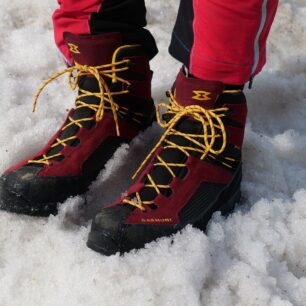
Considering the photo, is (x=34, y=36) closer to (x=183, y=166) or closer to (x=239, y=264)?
(x=183, y=166)

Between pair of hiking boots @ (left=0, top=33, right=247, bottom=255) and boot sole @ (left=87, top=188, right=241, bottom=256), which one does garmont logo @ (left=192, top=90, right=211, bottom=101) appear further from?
boot sole @ (left=87, top=188, right=241, bottom=256)

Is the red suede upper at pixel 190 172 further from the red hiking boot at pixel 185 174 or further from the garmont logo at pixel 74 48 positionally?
→ the garmont logo at pixel 74 48

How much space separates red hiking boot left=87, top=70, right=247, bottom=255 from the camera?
3.80 ft

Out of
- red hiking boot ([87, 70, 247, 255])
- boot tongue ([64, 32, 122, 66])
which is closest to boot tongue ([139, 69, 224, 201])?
red hiking boot ([87, 70, 247, 255])

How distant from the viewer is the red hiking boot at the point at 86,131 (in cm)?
128

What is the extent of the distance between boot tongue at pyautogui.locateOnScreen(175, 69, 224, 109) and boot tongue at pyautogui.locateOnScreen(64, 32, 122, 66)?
230mm

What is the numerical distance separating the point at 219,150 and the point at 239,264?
0.95 ft

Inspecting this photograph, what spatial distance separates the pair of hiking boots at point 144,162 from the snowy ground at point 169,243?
0.05 metres

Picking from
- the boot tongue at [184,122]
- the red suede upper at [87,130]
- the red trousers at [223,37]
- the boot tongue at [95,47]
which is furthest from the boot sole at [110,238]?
the boot tongue at [95,47]

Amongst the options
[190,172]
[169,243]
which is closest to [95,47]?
[190,172]

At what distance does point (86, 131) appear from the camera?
1.35 m

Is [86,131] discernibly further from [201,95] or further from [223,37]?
[223,37]

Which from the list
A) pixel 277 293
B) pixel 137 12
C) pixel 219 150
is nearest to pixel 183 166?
pixel 219 150

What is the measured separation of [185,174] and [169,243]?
178 millimetres
